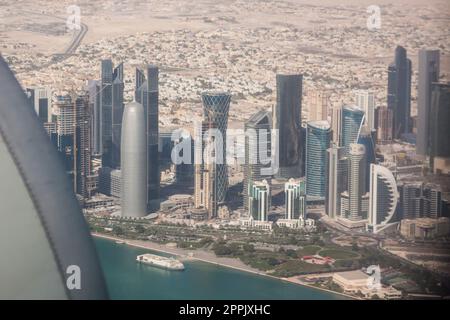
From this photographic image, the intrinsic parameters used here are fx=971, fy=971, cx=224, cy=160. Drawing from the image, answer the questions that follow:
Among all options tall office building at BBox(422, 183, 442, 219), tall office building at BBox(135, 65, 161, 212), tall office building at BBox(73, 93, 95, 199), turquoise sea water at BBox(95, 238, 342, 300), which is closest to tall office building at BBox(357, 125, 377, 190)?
tall office building at BBox(422, 183, 442, 219)

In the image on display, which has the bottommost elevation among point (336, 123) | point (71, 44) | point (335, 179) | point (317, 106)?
point (335, 179)

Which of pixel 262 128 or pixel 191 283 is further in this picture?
pixel 262 128

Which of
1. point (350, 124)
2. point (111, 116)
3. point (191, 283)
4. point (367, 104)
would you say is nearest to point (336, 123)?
point (350, 124)

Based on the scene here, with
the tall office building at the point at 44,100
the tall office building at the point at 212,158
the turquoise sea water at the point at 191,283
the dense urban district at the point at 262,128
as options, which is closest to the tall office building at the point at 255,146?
the dense urban district at the point at 262,128

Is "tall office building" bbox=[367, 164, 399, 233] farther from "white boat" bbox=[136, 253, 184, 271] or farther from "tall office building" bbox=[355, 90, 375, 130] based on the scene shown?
"white boat" bbox=[136, 253, 184, 271]

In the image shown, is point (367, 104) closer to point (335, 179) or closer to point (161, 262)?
point (335, 179)

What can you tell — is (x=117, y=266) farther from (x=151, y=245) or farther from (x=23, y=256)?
(x=23, y=256)
